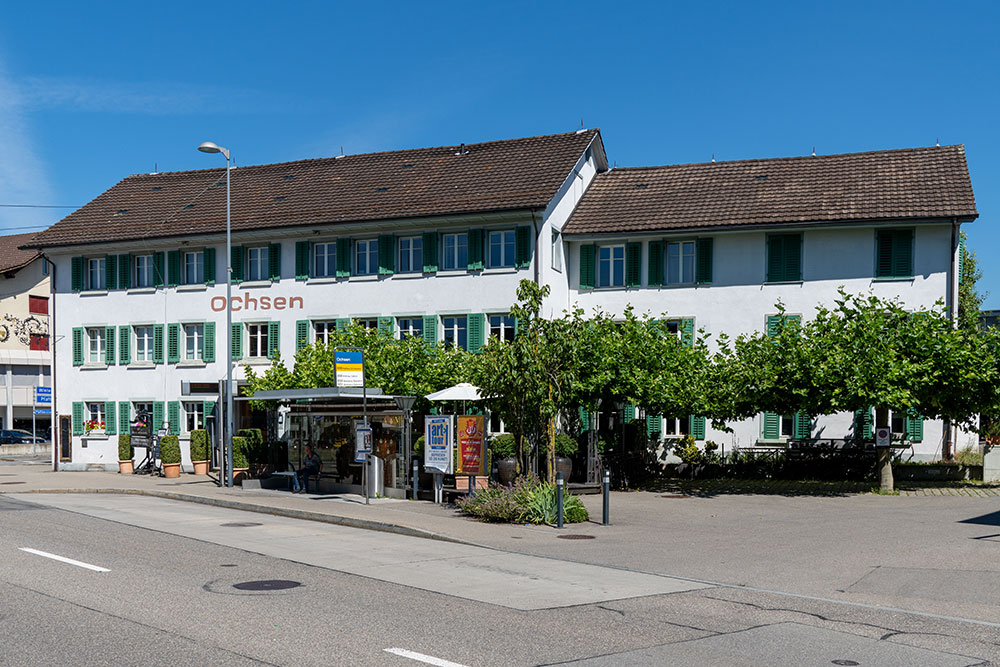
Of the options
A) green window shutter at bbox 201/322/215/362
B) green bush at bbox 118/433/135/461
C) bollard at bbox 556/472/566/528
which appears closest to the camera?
bollard at bbox 556/472/566/528

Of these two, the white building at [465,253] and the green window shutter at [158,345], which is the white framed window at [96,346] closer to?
the white building at [465,253]

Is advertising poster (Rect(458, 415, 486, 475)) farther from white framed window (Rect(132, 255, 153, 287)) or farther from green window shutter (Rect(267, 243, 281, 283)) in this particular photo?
white framed window (Rect(132, 255, 153, 287))

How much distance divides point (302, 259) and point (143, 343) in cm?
712

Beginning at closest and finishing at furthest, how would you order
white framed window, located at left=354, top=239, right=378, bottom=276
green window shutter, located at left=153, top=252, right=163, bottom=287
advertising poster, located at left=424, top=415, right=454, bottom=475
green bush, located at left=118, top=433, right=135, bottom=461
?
advertising poster, located at left=424, top=415, right=454, bottom=475, white framed window, located at left=354, top=239, right=378, bottom=276, green bush, located at left=118, top=433, right=135, bottom=461, green window shutter, located at left=153, top=252, right=163, bottom=287

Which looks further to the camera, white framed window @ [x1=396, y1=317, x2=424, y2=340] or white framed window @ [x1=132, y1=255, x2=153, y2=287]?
white framed window @ [x1=132, y1=255, x2=153, y2=287]

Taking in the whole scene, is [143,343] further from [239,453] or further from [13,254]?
[13,254]

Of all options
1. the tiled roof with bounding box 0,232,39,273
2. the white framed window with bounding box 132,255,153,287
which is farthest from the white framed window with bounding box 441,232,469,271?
the tiled roof with bounding box 0,232,39,273

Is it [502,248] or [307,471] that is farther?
[502,248]

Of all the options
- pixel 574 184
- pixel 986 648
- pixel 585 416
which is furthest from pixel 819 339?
pixel 986 648

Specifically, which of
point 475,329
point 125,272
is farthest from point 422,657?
point 125,272

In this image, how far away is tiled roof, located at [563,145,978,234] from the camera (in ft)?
106

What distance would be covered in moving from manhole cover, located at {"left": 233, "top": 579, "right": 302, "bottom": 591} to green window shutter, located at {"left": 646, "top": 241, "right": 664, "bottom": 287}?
2352 centimetres

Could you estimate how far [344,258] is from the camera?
3538 centimetres

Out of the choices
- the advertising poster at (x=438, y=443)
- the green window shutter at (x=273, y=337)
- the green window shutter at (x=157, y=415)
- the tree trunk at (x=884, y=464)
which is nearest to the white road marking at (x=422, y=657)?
the advertising poster at (x=438, y=443)
